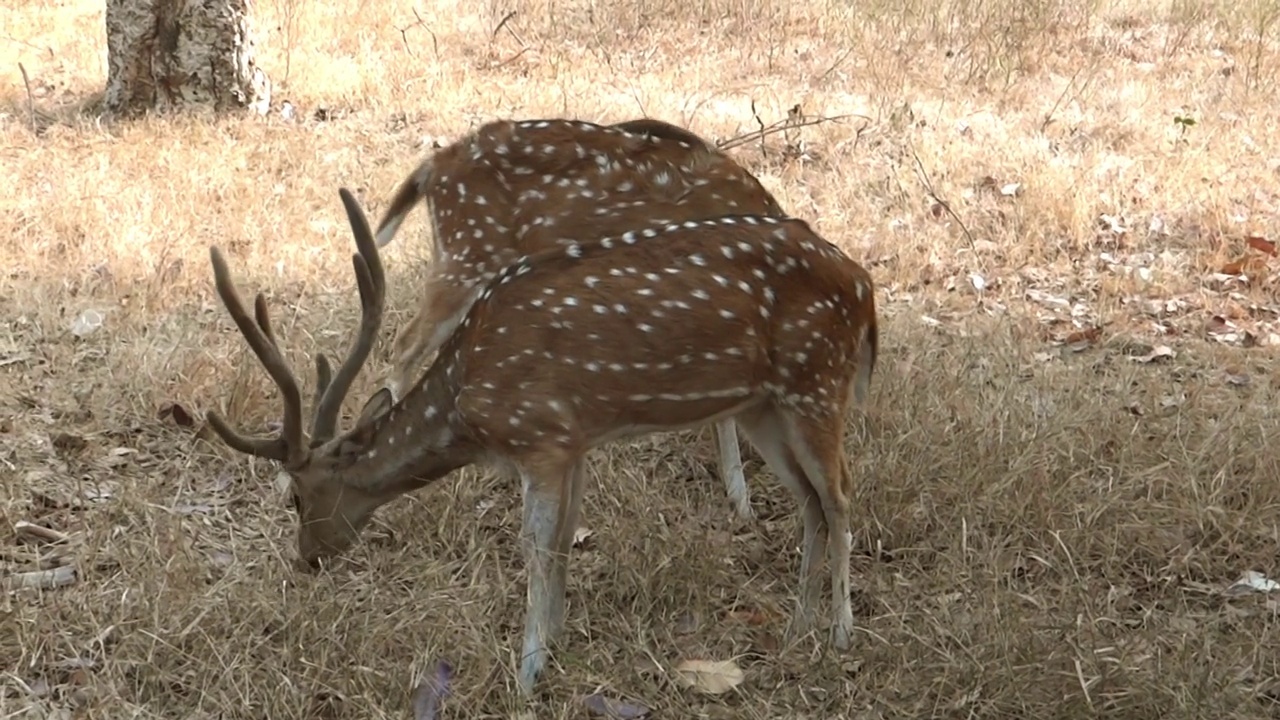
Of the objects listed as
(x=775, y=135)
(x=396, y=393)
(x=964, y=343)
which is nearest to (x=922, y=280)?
(x=964, y=343)

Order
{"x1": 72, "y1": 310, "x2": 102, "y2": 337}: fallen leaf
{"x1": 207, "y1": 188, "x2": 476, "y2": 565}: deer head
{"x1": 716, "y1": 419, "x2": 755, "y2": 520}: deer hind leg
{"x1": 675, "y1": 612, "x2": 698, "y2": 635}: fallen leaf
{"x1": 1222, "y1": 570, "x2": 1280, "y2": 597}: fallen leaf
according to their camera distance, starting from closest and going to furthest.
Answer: {"x1": 207, "y1": 188, "x2": 476, "y2": 565}: deer head → {"x1": 675, "y1": 612, "x2": 698, "y2": 635}: fallen leaf → {"x1": 1222, "y1": 570, "x2": 1280, "y2": 597}: fallen leaf → {"x1": 716, "y1": 419, "x2": 755, "y2": 520}: deer hind leg → {"x1": 72, "y1": 310, "x2": 102, "y2": 337}: fallen leaf

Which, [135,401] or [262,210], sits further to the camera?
[262,210]

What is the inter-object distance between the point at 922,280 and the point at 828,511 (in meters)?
2.79

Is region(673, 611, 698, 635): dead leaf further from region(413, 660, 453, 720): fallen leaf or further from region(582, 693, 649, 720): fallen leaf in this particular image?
region(413, 660, 453, 720): fallen leaf

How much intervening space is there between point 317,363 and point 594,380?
2.72ft

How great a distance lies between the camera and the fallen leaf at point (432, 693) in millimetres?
3648

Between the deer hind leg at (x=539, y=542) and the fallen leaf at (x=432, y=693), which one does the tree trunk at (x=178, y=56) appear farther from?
the fallen leaf at (x=432, y=693)

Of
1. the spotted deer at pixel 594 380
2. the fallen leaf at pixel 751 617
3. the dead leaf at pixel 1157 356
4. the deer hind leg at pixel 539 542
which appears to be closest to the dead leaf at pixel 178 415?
the spotted deer at pixel 594 380

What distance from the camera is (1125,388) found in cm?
535

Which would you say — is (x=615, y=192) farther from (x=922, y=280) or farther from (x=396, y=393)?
(x=922, y=280)

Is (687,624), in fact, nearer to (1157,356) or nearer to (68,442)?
(68,442)

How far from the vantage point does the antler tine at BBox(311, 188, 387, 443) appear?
12.4 feet

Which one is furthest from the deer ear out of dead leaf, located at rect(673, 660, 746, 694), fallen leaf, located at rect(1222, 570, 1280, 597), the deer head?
fallen leaf, located at rect(1222, 570, 1280, 597)

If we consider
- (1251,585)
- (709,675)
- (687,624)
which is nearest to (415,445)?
(687,624)
